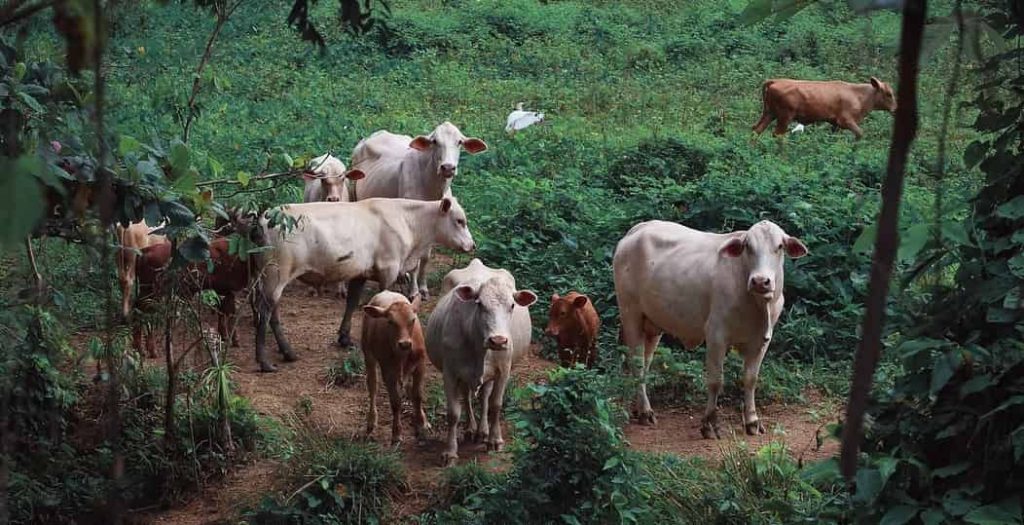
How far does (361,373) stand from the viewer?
8781 mm

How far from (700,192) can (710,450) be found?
3.96 meters

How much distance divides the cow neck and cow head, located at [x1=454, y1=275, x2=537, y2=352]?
12.6ft

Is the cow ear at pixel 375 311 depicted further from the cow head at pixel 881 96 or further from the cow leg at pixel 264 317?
the cow head at pixel 881 96

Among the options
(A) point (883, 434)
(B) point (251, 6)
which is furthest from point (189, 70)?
(A) point (883, 434)

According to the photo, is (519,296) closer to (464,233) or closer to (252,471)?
(252,471)

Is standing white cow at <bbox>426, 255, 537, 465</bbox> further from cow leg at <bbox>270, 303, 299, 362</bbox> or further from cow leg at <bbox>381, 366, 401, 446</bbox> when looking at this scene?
cow leg at <bbox>270, 303, 299, 362</bbox>

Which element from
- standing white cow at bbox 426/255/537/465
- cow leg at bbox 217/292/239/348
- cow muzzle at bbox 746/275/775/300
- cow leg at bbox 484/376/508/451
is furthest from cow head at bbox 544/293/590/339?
cow leg at bbox 217/292/239/348

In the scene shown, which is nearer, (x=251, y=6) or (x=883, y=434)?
(x=883, y=434)

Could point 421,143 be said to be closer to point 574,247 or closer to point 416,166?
point 416,166

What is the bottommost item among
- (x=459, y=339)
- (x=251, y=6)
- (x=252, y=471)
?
(x=252, y=471)

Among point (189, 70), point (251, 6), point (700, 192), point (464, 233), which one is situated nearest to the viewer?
point (464, 233)

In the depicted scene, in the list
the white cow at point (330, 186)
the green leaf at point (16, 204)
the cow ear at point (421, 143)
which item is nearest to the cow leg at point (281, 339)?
the white cow at point (330, 186)

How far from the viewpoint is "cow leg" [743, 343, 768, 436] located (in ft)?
25.6

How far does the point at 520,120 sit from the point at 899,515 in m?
11.9
